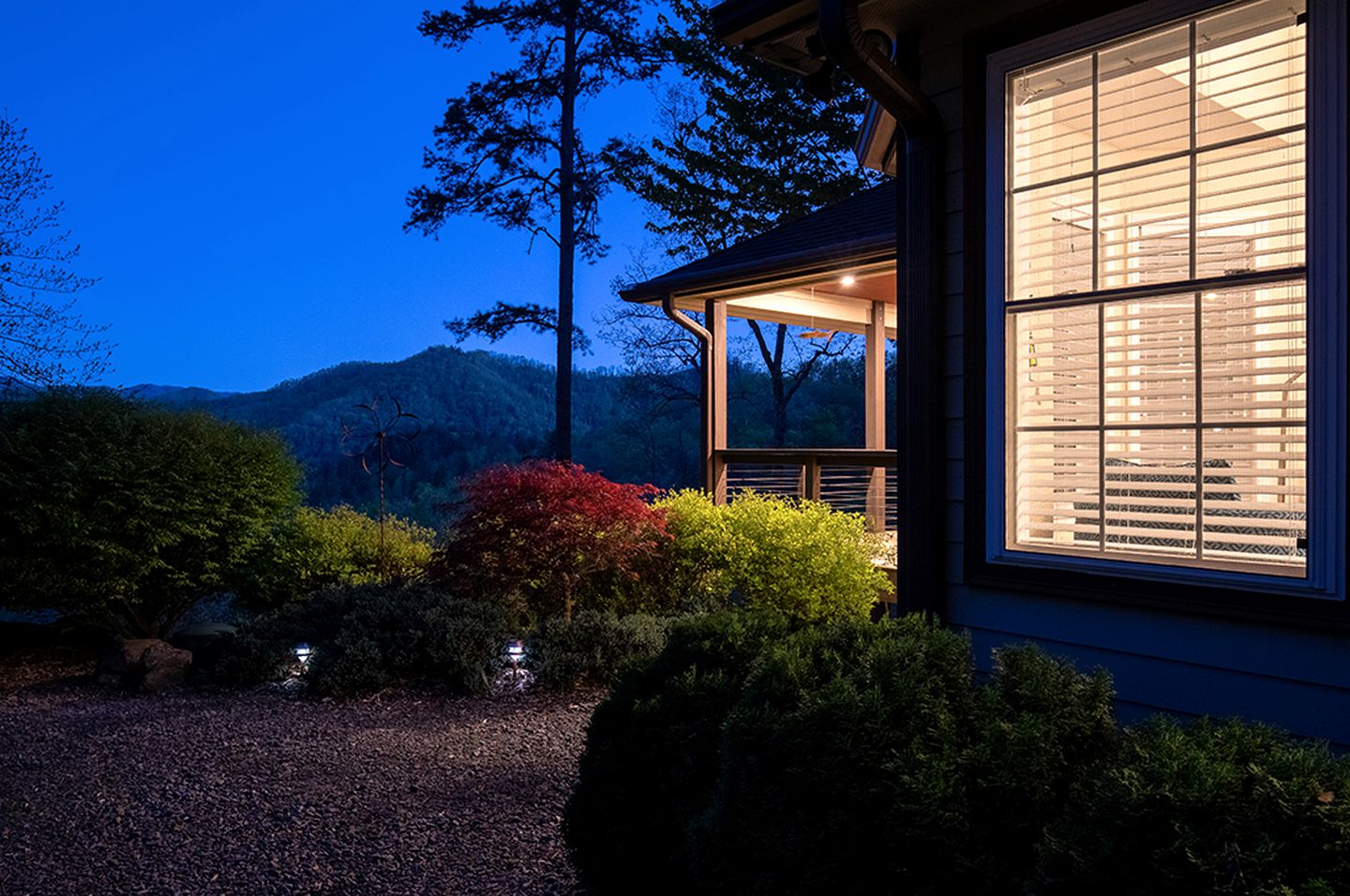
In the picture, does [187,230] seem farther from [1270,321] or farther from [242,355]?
[1270,321]

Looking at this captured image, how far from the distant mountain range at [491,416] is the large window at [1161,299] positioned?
14007mm

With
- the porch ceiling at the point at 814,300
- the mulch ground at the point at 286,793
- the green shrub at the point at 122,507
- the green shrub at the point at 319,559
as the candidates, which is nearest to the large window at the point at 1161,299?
the mulch ground at the point at 286,793

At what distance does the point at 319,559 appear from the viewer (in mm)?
7449

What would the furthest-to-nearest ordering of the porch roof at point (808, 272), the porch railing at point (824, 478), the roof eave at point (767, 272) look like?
the porch railing at point (824, 478) < the porch roof at point (808, 272) < the roof eave at point (767, 272)

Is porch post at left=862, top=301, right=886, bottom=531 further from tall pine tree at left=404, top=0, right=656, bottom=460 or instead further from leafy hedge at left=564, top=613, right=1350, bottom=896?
tall pine tree at left=404, top=0, right=656, bottom=460

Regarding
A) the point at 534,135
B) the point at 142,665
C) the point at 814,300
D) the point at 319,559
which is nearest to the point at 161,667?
the point at 142,665

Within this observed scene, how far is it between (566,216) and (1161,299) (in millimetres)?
13431

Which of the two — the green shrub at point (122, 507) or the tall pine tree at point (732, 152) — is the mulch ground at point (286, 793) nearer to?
the green shrub at point (122, 507)

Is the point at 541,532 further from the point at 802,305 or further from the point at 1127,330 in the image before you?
the point at 802,305

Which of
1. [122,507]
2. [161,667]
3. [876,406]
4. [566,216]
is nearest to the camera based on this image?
[161,667]

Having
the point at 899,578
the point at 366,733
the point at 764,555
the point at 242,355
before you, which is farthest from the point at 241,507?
the point at 242,355

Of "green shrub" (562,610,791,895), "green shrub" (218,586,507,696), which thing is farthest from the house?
"green shrub" (218,586,507,696)

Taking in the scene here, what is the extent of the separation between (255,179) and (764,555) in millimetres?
21225

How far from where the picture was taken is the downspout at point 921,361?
329cm
